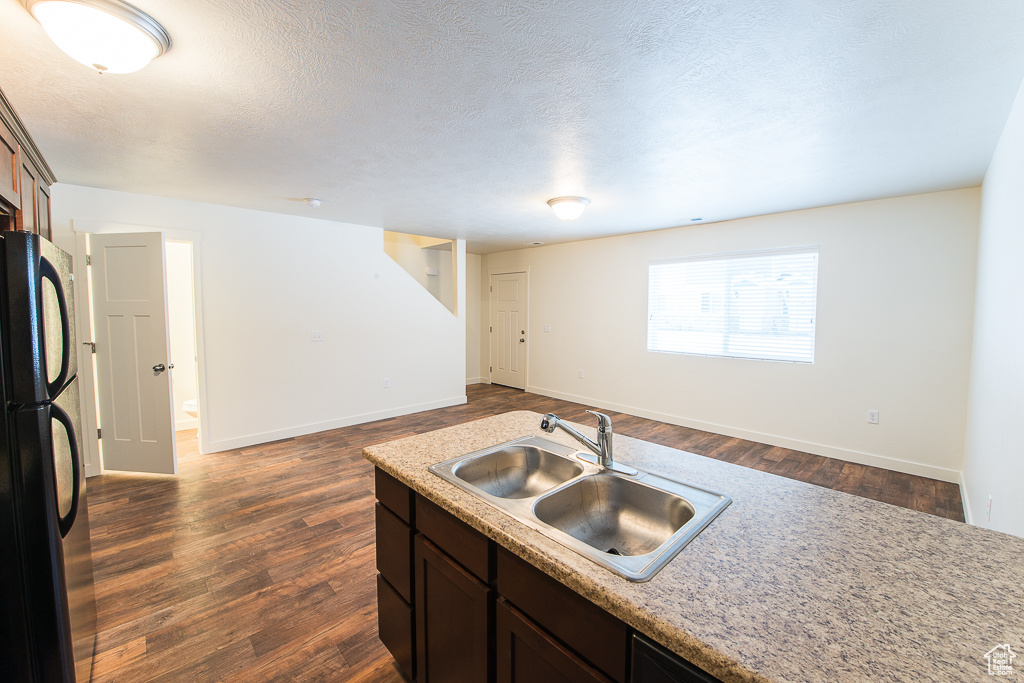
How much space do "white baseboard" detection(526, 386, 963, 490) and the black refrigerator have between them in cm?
499

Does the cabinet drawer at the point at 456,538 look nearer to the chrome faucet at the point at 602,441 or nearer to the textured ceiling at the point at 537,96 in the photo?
the chrome faucet at the point at 602,441

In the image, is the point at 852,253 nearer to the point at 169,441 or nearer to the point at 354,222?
the point at 354,222

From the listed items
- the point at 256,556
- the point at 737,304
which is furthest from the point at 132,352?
the point at 737,304

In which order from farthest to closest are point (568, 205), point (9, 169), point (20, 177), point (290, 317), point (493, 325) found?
1. point (493, 325)
2. point (290, 317)
3. point (568, 205)
4. point (20, 177)
5. point (9, 169)

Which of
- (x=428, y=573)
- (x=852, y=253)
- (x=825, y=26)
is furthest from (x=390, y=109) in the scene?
(x=852, y=253)

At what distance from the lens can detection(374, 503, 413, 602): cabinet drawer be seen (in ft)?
4.88

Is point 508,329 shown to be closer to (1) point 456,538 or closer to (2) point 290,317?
(2) point 290,317

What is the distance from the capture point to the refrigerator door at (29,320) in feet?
3.91

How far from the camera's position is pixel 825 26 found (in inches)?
54.9

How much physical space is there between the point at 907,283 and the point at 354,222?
5.26 meters

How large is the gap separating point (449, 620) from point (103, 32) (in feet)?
7.17

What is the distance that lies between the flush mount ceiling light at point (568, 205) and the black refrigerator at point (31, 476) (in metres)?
3.04

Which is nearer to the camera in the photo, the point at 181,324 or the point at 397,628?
the point at 397,628

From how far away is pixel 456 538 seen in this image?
4.07ft
